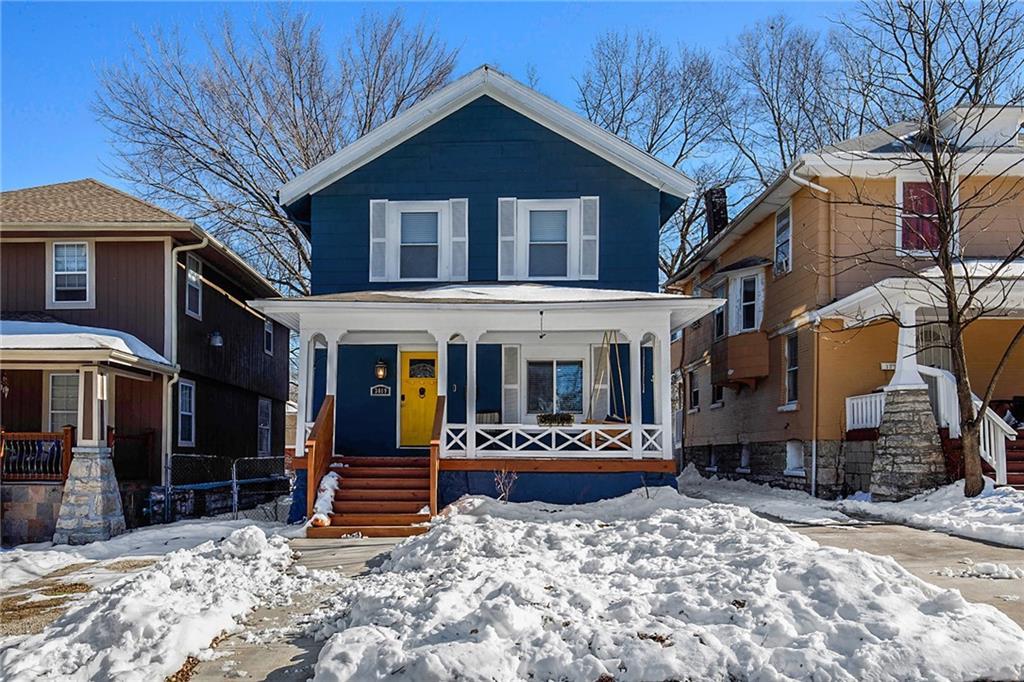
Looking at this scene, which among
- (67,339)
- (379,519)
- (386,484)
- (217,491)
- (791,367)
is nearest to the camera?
(379,519)

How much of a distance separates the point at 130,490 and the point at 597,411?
812 cm

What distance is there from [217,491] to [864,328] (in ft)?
42.6

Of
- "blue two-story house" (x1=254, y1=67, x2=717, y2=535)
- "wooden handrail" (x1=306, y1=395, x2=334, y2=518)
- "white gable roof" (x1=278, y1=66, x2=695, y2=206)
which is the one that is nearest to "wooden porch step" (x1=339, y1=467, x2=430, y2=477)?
"wooden handrail" (x1=306, y1=395, x2=334, y2=518)

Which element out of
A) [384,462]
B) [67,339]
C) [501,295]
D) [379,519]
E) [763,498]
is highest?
[501,295]

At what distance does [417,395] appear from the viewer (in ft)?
48.8

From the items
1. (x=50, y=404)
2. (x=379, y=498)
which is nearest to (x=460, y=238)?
(x=379, y=498)

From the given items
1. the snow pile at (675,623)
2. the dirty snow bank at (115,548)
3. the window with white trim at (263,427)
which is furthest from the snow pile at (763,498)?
the window with white trim at (263,427)

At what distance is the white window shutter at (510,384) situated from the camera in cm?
1463

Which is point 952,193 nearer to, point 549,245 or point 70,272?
point 549,245

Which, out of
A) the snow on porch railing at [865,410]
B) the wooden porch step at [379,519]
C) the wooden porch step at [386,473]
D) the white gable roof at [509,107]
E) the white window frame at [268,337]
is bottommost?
the wooden porch step at [379,519]

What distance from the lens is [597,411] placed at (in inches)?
579

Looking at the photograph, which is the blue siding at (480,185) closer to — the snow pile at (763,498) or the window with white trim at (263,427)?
the snow pile at (763,498)

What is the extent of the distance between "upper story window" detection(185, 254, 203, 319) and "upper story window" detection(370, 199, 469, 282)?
149 inches

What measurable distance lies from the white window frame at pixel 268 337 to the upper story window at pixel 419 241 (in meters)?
7.93
